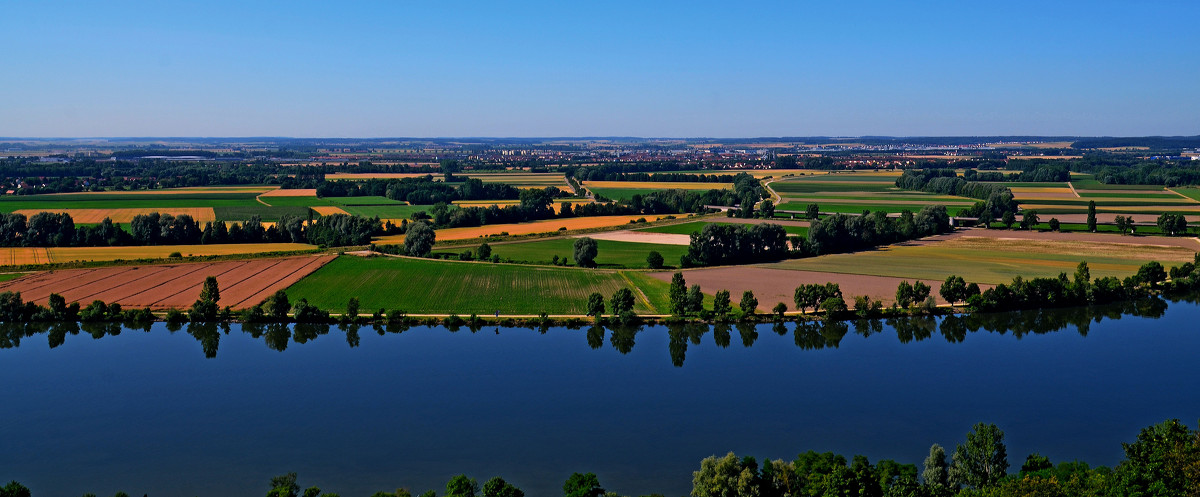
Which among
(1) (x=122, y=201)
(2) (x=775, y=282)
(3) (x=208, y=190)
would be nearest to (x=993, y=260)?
(2) (x=775, y=282)

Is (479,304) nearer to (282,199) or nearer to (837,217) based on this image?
(837,217)

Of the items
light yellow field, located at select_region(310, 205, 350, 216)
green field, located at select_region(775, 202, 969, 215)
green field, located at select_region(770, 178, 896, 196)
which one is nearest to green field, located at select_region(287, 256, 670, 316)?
light yellow field, located at select_region(310, 205, 350, 216)

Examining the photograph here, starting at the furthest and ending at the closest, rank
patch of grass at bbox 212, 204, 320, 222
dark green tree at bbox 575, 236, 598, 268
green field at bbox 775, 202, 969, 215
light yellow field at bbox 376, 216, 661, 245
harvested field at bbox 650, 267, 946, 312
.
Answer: green field at bbox 775, 202, 969, 215
patch of grass at bbox 212, 204, 320, 222
light yellow field at bbox 376, 216, 661, 245
dark green tree at bbox 575, 236, 598, 268
harvested field at bbox 650, 267, 946, 312

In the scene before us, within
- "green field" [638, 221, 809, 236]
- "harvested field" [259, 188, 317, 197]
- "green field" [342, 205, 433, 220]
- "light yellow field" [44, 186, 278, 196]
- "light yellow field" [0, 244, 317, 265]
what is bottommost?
"green field" [638, 221, 809, 236]

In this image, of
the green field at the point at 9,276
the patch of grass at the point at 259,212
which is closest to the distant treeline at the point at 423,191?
the patch of grass at the point at 259,212

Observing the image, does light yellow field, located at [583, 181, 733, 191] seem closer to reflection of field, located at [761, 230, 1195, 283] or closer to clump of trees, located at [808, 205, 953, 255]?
clump of trees, located at [808, 205, 953, 255]

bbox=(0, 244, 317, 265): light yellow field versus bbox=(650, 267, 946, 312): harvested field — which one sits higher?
bbox=(0, 244, 317, 265): light yellow field

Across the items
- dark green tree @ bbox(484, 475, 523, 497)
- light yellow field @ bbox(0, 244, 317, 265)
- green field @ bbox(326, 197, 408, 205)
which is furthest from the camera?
green field @ bbox(326, 197, 408, 205)
